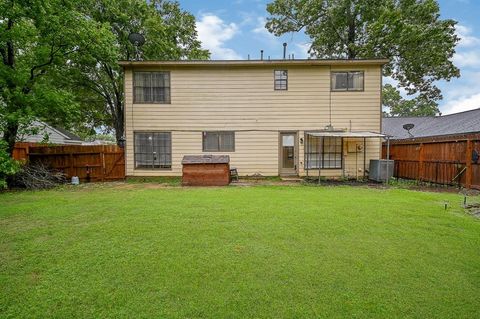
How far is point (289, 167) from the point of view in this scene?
11922mm

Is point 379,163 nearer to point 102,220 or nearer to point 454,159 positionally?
point 454,159

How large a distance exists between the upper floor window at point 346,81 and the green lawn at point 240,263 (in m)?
7.14

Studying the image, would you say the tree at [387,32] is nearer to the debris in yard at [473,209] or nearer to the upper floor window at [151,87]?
the upper floor window at [151,87]

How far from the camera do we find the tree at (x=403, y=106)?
4291 cm

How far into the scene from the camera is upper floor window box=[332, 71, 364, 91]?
1153cm

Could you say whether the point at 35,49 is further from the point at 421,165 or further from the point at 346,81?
the point at 421,165

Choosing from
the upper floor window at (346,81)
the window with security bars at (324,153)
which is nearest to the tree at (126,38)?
the upper floor window at (346,81)

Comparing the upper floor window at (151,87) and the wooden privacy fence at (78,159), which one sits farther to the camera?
the upper floor window at (151,87)

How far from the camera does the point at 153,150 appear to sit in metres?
11.7

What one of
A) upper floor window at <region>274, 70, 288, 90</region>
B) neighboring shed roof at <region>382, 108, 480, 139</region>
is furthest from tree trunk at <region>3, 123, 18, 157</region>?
neighboring shed roof at <region>382, 108, 480, 139</region>

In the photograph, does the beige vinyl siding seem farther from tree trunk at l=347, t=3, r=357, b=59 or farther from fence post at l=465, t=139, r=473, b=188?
tree trunk at l=347, t=3, r=357, b=59

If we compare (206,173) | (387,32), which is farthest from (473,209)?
(387,32)

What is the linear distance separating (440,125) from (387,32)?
666 centimetres

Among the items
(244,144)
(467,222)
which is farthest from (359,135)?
(467,222)
